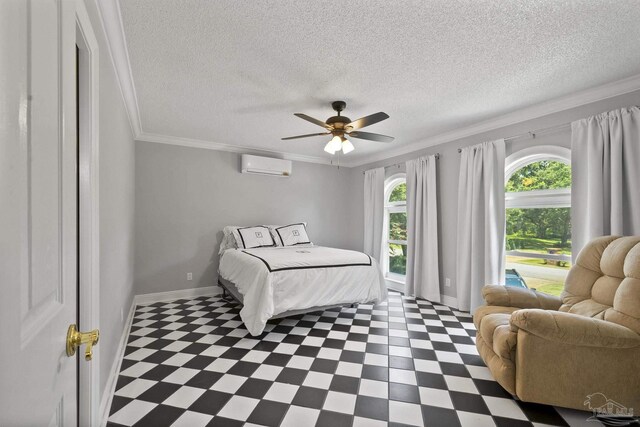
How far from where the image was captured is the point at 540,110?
9.80 ft

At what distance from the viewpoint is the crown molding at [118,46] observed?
1605 mm

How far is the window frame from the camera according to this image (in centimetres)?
296

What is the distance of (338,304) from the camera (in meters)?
3.24

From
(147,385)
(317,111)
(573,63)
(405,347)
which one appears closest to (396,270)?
(405,347)

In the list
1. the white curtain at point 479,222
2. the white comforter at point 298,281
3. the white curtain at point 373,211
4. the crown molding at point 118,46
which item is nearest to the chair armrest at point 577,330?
the white curtain at point 479,222

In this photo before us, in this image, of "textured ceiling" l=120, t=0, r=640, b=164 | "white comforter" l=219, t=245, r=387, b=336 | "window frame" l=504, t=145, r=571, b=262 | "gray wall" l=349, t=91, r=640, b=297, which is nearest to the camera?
"textured ceiling" l=120, t=0, r=640, b=164

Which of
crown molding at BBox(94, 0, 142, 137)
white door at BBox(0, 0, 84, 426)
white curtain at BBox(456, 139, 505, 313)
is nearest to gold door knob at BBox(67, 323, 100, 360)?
white door at BBox(0, 0, 84, 426)

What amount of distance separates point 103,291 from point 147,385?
0.80 metres

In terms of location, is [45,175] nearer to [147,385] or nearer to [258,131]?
[147,385]

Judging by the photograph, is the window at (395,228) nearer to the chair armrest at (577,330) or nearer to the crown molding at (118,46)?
the chair armrest at (577,330)

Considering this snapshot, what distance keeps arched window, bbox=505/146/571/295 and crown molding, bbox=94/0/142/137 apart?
378 cm

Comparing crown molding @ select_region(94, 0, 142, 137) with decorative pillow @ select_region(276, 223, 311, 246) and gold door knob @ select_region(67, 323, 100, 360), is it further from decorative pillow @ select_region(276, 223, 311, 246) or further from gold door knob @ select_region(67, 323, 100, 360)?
decorative pillow @ select_region(276, 223, 311, 246)

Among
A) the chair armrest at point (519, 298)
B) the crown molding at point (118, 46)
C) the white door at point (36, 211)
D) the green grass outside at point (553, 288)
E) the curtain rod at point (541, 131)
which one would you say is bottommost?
the green grass outside at point (553, 288)

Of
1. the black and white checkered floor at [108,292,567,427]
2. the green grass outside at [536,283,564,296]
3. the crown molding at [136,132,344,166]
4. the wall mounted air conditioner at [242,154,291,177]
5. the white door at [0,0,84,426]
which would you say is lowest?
the black and white checkered floor at [108,292,567,427]
